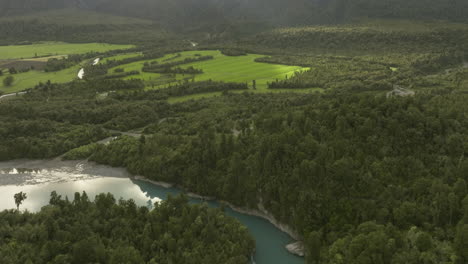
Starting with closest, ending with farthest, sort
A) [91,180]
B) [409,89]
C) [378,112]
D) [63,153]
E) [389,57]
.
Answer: [378,112], [91,180], [63,153], [409,89], [389,57]

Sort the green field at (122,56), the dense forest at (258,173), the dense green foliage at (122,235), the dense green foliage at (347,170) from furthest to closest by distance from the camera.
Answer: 1. the green field at (122,56)
2. the dense green foliage at (347,170)
3. the dense forest at (258,173)
4. the dense green foliage at (122,235)

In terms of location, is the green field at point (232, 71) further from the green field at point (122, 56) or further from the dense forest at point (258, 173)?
the dense forest at point (258, 173)

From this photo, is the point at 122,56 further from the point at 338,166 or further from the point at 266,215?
the point at 338,166

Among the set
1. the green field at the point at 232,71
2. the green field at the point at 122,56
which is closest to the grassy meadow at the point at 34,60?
the green field at the point at 122,56

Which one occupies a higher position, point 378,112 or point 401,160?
point 378,112

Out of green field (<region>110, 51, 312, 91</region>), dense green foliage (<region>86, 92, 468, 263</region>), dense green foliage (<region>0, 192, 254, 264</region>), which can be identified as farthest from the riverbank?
green field (<region>110, 51, 312, 91</region>)

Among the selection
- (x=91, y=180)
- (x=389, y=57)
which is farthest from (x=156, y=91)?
(x=389, y=57)

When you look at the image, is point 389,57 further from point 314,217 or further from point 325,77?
point 314,217
